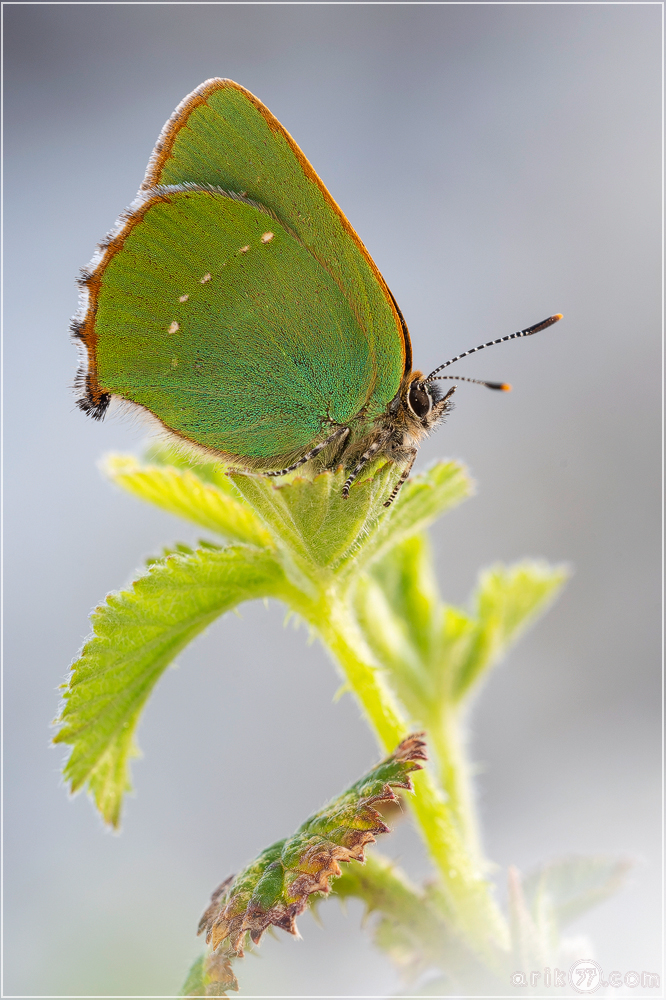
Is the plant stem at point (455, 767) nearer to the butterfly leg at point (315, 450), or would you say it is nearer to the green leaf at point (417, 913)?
the green leaf at point (417, 913)

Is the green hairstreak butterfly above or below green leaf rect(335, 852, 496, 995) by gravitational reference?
above

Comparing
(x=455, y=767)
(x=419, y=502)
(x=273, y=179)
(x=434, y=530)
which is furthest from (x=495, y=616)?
(x=434, y=530)

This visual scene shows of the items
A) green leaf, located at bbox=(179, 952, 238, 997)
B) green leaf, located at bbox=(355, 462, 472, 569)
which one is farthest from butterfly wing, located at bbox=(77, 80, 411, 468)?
green leaf, located at bbox=(179, 952, 238, 997)

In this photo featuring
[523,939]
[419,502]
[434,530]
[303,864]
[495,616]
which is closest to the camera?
[303,864]

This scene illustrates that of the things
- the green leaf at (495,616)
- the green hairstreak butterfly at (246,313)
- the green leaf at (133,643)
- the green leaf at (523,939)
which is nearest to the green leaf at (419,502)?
the green hairstreak butterfly at (246,313)

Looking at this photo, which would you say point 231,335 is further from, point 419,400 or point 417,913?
point 417,913

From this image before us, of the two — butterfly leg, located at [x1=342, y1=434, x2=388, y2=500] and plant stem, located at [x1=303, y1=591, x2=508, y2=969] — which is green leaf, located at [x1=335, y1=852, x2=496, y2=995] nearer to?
plant stem, located at [x1=303, y1=591, x2=508, y2=969]
